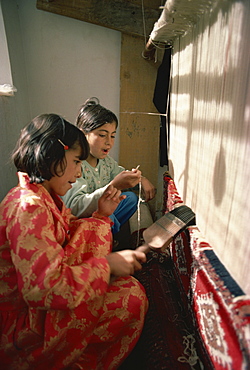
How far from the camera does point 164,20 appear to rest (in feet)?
3.40

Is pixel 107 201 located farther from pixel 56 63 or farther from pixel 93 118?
pixel 56 63

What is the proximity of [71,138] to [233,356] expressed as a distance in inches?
32.9

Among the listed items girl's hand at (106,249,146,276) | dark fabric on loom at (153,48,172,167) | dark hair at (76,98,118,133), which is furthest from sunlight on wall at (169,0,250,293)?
dark fabric on loom at (153,48,172,167)

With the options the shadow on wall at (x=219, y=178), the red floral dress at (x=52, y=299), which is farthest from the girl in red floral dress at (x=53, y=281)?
the shadow on wall at (x=219, y=178)

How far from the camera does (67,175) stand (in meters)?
0.93

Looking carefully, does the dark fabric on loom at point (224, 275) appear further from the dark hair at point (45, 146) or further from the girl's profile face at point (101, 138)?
the girl's profile face at point (101, 138)

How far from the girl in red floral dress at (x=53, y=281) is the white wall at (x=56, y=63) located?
1208 mm

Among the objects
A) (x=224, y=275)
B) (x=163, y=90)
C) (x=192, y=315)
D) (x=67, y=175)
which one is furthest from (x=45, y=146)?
(x=163, y=90)

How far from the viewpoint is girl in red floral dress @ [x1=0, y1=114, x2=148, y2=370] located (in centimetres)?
71

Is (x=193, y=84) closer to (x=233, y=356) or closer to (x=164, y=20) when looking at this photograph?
(x=164, y=20)

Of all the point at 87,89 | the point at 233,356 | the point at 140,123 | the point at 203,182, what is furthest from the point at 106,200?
the point at 87,89

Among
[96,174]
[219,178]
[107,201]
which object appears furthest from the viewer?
[96,174]

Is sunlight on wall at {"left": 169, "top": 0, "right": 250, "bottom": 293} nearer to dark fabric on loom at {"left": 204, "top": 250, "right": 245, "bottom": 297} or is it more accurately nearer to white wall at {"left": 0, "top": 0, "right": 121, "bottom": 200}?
dark fabric on loom at {"left": 204, "top": 250, "right": 245, "bottom": 297}

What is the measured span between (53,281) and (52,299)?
0.18 feet
